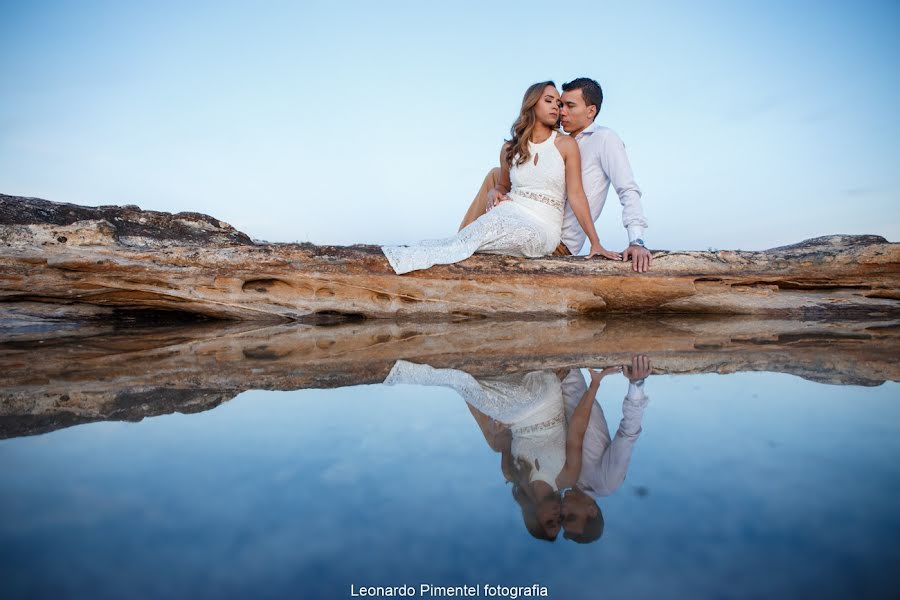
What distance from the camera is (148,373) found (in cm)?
242

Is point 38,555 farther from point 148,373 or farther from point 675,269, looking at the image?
point 675,269

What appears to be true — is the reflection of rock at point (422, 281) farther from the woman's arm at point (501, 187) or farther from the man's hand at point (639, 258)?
the woman's arm at point (501, 187)

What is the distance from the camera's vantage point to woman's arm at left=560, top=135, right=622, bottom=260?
15.9 ft

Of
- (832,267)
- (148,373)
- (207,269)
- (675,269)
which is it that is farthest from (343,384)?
(832,267)

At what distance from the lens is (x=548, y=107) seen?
479 cm

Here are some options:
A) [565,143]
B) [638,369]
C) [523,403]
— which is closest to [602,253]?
[565,143]

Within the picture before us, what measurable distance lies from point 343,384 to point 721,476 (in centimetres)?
143

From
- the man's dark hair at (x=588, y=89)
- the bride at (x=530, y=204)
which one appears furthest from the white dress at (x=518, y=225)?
the man's dark hair at (x=588, y=89)

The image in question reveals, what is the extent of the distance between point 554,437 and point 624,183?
3.92 metres

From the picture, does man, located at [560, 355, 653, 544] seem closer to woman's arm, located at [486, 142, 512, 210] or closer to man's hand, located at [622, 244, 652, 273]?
man's hand, located at [622, 244, 652, 273]

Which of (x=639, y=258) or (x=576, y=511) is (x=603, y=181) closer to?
(x=639, y=258)

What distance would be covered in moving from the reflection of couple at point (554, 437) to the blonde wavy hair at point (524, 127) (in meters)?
3.08

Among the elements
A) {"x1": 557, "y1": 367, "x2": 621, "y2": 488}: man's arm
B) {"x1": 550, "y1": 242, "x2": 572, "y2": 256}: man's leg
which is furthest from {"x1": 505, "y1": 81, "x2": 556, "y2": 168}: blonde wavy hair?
{"x1": 557, "y1": 367, "x2": 621, "y2": 488}: man's arm

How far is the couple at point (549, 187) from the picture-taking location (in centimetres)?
480
